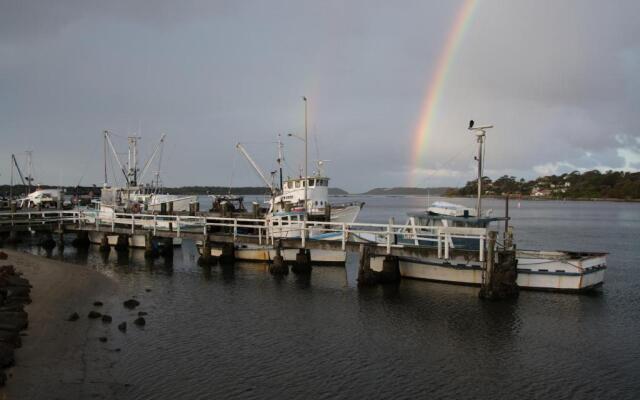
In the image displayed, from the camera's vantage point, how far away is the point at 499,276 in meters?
23.8

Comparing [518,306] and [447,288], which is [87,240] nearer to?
[447,288]

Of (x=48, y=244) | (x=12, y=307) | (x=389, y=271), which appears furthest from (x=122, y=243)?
(x=389, y=271)


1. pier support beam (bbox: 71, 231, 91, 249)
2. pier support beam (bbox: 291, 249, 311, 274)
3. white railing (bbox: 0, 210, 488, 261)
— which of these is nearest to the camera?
white railing (bbox: 0, 210, 488, 261)

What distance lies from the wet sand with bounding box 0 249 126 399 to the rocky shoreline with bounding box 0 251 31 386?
0.81ft

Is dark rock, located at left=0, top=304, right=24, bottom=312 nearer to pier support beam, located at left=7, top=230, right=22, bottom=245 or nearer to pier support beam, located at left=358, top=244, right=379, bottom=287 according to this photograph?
pier support beam, located at left=358, top=244, right=379, bottom=287

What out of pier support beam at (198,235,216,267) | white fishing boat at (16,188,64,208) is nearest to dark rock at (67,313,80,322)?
pier support beam at (198,235,216,267)

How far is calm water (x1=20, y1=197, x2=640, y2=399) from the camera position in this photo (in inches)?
559

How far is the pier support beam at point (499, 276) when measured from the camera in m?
23.5

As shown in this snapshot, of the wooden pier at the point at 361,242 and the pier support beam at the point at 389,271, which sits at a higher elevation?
the wooden pier at the point at 361,242

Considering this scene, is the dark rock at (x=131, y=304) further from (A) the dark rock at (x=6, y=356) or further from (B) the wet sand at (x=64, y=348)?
(A) the dark rock at (x=6, y=356)

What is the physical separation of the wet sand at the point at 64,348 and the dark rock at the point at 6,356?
0.73 ft

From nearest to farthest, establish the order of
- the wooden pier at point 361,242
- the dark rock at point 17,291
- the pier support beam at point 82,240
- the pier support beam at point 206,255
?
the dark rock at point 17,291, the wooden pier at point 361,242, the pier support beam at point 206,255, the pier support beam at point 82,240

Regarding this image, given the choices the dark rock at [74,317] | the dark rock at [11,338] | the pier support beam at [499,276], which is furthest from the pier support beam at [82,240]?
the pier support beam at [499,276]

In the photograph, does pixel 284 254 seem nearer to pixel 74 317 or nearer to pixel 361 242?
pixel 361 242
